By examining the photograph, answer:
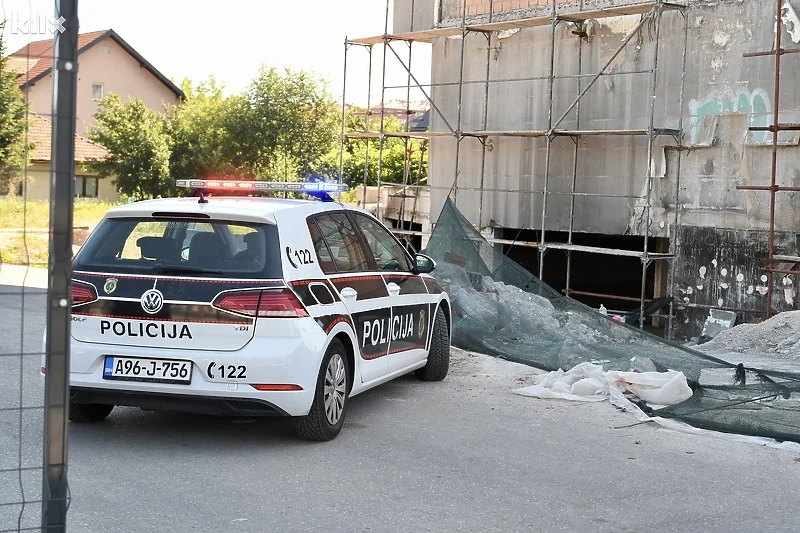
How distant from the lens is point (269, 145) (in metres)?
47.0

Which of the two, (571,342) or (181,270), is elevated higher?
(181,270)

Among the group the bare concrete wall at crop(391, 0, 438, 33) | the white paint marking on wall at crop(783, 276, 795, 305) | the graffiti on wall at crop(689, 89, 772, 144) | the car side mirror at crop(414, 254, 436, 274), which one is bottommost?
the white paint marking on wall at crop(783, 276, 795, 305)

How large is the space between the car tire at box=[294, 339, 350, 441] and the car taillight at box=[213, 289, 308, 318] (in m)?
0.45

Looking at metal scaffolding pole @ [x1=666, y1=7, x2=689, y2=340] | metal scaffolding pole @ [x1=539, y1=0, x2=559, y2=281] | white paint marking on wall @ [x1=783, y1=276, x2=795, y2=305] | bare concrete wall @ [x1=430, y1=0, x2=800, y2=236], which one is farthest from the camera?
metal scaffolding pole @ [x1=539, y1=0, x2=559, y2=281]

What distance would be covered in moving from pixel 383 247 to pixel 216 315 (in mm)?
2182

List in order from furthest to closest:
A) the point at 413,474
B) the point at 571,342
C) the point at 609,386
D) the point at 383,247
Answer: the point at 571,342
the point at 609,386
the point at 383,247
the point at 413,474

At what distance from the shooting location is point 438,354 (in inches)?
344

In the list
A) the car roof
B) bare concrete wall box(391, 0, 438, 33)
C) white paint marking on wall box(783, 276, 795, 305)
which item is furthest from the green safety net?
bare concrete wall box(391, 0, 438, 33)

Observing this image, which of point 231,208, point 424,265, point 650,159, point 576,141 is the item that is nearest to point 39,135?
point 231,208

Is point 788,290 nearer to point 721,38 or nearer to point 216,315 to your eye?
point 721,38

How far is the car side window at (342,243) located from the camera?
7.05 meters

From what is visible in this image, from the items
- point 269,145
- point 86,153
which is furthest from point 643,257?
point 86,153

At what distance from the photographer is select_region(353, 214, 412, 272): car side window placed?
25.7 ft

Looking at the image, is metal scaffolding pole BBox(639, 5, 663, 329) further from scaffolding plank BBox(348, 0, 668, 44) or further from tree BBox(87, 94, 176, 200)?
tree BBox(87, 94, 176, 200)
